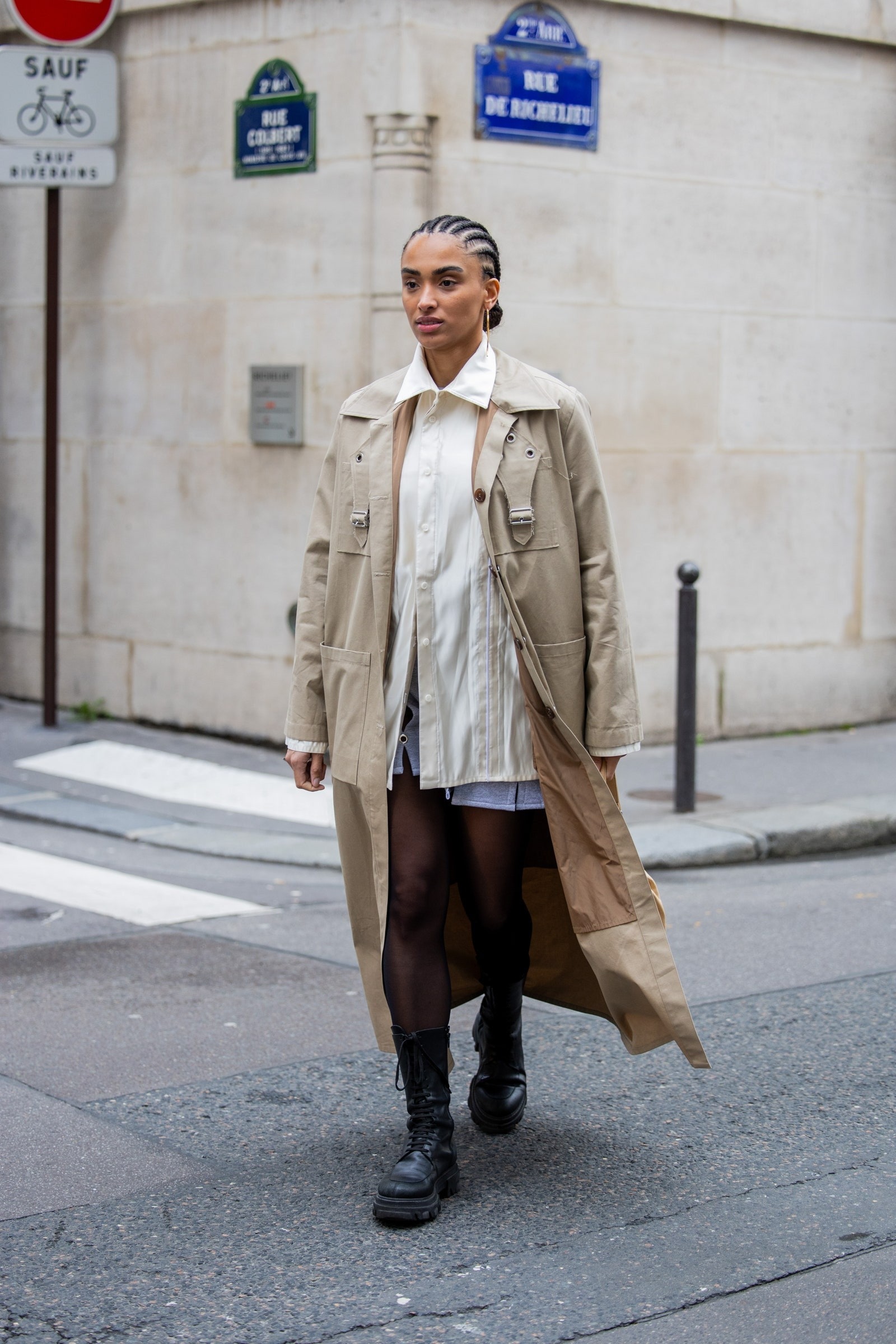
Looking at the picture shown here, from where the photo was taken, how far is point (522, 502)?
12.3ft

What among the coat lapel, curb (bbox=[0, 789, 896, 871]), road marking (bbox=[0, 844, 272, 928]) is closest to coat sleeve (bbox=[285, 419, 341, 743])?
the coat lapel

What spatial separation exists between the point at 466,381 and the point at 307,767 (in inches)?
37.3

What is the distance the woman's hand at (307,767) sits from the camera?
4.01 m

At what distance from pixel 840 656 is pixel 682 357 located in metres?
2.11

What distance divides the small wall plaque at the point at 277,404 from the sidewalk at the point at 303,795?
1.69m

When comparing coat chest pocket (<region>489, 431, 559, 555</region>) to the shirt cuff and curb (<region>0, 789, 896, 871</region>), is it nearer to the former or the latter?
the shirt cuff

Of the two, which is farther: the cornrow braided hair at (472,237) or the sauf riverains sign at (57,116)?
the sauf riverains sign at (57,116)

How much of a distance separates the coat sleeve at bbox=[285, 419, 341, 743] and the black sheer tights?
0.96ft

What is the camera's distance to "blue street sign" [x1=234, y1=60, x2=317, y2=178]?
30.0 ft

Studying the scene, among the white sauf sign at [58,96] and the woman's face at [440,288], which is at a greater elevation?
the white sauf sign at [58,96]

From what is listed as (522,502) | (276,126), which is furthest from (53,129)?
(522,502)

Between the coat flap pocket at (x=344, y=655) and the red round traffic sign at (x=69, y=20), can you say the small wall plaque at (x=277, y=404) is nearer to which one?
the red round traffic sign at (x=69, y=20)

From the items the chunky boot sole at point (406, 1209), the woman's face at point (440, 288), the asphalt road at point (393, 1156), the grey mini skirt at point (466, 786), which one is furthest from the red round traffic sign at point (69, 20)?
the chunky boot sole at point (406, 1209)

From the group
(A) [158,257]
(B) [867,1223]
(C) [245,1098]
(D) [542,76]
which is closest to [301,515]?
(A) [158,257]
